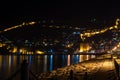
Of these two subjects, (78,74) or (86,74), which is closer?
(86,74)

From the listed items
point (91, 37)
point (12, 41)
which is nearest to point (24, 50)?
point (12, 41)

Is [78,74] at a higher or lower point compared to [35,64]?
higher

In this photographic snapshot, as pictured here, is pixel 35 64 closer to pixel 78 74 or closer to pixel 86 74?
pixel 78 74

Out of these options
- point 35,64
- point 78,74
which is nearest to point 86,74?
point 78,74

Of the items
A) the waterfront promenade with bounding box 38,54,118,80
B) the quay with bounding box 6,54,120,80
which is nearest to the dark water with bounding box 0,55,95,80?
the waterfront promenade with bounding box 38,54,118,80

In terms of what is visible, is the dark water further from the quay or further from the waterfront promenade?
the quay

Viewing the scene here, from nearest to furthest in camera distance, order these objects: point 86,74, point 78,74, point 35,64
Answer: point 86,74
point 78,74
point 35,64

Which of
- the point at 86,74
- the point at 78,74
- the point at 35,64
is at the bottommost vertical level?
the point at 35,64

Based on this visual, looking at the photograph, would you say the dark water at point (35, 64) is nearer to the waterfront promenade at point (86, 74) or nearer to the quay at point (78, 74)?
the waterfront promenade at point (86, 74)

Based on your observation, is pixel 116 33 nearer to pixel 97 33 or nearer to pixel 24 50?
pixel 97 33

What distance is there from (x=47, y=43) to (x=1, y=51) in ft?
115

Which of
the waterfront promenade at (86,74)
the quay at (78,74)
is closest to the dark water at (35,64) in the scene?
the waterfront promenade at (86,74)

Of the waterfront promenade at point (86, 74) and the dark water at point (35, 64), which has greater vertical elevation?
the waterfront promenade at point (86, 74)

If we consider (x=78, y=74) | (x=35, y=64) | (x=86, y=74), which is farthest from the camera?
(x=35, y=64)
